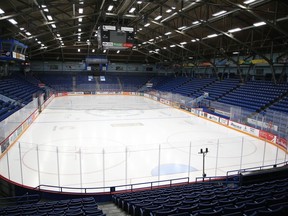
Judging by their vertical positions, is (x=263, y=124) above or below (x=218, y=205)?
below

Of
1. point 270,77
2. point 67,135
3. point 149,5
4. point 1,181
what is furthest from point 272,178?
point 270,77

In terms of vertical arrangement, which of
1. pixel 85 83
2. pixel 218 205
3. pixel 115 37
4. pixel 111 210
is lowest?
pixel 111 210

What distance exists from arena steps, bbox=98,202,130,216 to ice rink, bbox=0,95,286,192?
1631 mm

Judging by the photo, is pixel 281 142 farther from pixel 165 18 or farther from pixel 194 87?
pixel 194 87

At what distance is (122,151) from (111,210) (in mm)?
5639

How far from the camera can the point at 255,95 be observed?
22875 mm

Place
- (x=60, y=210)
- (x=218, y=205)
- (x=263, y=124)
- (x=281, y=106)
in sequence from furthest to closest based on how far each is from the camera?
(x=281, y=106) → (x=263, y=124) → (x=60, y=210) → (x=218, y=205)

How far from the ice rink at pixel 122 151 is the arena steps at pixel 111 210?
1631 millimetres

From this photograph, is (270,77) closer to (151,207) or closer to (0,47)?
(151,207)

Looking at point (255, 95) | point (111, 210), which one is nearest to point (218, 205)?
point (111, 210)

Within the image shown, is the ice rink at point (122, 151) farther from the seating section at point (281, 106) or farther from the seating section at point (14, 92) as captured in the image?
the seating section at point (281, 106)

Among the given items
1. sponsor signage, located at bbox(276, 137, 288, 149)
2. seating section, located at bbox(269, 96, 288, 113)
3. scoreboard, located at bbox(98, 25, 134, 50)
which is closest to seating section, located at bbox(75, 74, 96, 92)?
scoreboard, located at bbox(98, 25, 134, 50)

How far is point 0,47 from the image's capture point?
798 inches

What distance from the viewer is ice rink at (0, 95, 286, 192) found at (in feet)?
34.0
